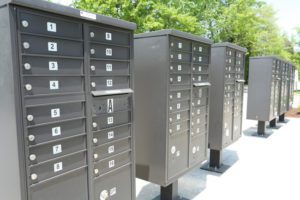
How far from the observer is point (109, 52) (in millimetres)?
1981

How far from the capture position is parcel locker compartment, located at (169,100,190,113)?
276cm

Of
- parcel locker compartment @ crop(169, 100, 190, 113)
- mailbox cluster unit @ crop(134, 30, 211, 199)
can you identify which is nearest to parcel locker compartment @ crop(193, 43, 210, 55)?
mailbox cluster unit @ crop(134, 30, 211, 199)

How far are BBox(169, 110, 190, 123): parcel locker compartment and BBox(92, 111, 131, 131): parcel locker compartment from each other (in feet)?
2.26

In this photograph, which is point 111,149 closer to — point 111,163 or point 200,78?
point 111,163

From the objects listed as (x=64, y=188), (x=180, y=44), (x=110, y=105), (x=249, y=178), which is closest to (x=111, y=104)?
(x=110, y=105)

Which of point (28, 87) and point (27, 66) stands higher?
point (27, 66)

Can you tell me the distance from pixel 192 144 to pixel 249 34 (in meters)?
21.4

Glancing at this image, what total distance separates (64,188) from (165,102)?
131cm

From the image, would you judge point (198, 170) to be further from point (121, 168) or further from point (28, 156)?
point (28, 156)

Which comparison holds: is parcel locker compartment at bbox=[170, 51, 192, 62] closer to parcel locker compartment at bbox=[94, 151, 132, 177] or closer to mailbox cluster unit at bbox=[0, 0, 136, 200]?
mailbox cluster unit at bbox=[0, 0, 136, 200]

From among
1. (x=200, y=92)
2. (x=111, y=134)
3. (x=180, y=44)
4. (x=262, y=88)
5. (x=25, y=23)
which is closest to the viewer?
(x=25, y=23)

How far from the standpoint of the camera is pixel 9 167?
152cm

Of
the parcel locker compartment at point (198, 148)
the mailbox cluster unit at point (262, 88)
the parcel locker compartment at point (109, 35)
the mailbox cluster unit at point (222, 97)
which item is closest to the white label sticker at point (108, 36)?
the parcel locker compartment at point (109, 35)

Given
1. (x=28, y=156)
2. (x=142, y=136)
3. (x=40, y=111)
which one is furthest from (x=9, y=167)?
(x=142, y=136)
